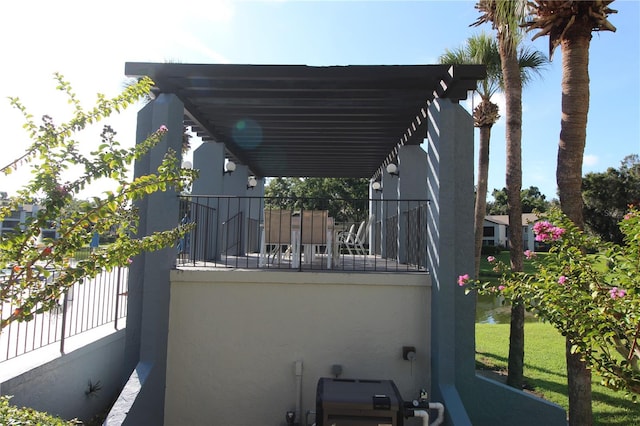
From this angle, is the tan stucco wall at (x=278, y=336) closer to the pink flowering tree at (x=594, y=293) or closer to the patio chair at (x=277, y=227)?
the patio chair at (x=277, y=227)

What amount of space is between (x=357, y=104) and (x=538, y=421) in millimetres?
4923

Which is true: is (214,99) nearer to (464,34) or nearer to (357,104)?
(357,104)

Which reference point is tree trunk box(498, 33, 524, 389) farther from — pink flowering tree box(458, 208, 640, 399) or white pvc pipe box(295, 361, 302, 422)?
white pvc pipe box(295, 361, 302, 422)

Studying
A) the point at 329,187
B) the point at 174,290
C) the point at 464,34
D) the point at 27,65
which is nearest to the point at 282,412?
the point at 174,290

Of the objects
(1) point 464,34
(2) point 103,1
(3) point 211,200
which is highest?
(1) point 464,34

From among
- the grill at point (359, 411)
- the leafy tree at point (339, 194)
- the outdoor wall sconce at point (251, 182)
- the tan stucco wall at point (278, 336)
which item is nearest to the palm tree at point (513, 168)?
the tan stucco wall at point (278, 336)

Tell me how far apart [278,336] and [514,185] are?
5.11 m

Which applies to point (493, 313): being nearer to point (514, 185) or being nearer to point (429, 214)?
point (514, 185)

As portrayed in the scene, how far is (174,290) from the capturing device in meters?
5.35

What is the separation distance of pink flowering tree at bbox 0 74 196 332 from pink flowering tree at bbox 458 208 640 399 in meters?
3.13

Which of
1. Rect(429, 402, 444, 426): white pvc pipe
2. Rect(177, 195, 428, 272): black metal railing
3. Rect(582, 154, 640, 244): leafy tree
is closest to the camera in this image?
Rect(429, 402, 444, 426): white pvc pipe

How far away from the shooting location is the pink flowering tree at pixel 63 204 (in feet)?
8.04

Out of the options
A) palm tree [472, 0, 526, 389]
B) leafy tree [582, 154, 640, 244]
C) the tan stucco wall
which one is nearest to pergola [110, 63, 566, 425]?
the tan stucco wall

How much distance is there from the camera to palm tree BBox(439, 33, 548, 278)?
950 centimetres
